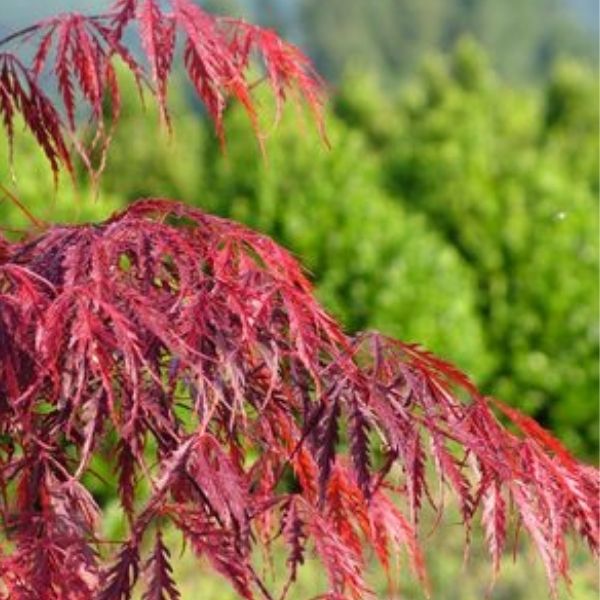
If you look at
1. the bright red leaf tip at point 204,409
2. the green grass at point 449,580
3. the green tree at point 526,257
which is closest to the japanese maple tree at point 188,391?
the bright red leaf tip at point 204,409

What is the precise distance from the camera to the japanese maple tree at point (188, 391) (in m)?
1.57

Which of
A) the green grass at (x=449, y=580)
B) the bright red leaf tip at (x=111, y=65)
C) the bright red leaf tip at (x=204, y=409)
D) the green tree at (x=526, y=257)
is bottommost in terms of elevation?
the green tree at (x=526, y=257)

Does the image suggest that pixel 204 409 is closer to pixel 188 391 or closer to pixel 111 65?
pixel 188 391

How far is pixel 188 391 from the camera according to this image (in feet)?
→ 5.51

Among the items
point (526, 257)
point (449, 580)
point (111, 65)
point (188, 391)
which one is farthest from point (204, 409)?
point (526, 257)

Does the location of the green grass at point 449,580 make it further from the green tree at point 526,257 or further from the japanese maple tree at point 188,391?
the japanese maple tree at point 188,391

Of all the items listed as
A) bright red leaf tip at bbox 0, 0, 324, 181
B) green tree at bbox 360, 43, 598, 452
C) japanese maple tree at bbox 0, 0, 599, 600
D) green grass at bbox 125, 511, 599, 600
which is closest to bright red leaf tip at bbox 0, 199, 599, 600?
japanese maple tree at bbox 0, 0, 599, 600

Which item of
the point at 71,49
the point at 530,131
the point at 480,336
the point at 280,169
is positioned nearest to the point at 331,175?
the point at 280,169

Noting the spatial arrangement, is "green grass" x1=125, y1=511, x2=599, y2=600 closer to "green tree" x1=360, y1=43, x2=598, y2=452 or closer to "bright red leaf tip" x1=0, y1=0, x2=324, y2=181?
"green tree" x1=360, y1=43, x2=598, y2=452

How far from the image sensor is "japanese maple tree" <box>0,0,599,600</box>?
1569mm

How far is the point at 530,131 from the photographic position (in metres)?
16.6

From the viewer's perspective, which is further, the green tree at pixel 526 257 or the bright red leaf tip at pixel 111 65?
the green tree at pixel 526 257

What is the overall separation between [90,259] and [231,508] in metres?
0.31

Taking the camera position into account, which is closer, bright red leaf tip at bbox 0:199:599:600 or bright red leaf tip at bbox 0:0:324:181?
bright red leaf tip at bbox 0:199:599:600
